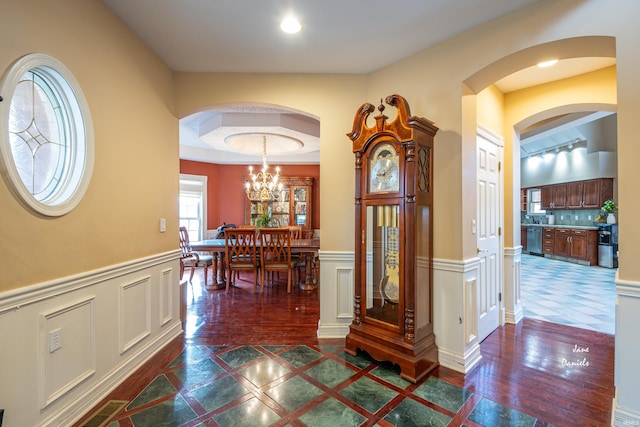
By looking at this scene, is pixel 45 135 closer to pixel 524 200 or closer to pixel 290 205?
pixel 290 205

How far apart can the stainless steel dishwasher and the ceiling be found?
7598 millimetres

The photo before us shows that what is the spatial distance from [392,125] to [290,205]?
5156 mm

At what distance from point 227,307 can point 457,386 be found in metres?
2.78

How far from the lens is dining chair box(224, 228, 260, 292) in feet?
14.2

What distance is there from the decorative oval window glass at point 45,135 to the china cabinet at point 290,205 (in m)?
5.31

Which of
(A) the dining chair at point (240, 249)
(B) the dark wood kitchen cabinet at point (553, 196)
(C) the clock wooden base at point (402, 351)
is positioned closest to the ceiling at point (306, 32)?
(A) the dining chair at point (240, 249)

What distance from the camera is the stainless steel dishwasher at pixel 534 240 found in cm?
865

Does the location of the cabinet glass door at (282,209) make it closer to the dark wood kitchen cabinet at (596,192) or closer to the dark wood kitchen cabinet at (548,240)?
the dark wood kitchen cabinet at (548,240)

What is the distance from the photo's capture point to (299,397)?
6.17 feet

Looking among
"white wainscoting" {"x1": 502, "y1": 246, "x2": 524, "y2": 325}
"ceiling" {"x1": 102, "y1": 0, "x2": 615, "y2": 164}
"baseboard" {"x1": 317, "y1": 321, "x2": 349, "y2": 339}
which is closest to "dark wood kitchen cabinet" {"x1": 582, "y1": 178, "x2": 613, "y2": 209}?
"white wainscoting" {"x1": 502, "y1": 246, "x2": 524, "y2": 325}

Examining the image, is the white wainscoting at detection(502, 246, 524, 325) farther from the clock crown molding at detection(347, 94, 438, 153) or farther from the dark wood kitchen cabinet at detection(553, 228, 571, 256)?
the dark wood kitchen cabinet at detection(553, 228, 571, 256)

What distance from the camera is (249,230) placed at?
4336 mm

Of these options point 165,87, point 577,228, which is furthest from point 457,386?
point 577,228

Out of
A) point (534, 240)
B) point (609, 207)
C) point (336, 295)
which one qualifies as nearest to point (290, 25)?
point (336, 295)
